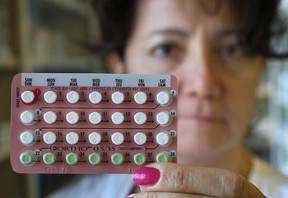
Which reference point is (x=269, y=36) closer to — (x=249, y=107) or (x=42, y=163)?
(x=249, y=107)

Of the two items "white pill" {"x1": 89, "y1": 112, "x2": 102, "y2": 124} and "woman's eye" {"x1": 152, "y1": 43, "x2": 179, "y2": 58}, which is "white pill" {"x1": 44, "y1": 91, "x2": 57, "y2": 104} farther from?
"woman's eye" {"x1": 152, "y1": 43, "x2": 179, "y2": 58}

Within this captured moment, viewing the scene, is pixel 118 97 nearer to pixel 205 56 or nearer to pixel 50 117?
pixel 50 117

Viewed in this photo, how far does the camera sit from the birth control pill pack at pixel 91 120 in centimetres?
25

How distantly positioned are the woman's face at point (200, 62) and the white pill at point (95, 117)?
134 mm

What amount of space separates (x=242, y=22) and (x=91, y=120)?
28 cm

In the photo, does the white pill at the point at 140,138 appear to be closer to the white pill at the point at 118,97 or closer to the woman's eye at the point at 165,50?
the white pill at the point at 118,97

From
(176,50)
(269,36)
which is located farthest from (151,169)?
(269,36)

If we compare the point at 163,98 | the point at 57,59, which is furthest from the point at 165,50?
the point at 57,59

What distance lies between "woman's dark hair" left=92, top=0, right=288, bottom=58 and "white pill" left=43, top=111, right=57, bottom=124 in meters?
0.25

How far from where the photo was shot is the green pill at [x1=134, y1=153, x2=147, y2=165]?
250 mm

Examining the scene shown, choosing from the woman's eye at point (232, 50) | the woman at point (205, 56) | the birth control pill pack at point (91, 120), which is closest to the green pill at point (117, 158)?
the birth control pill pack at point (91, 120)

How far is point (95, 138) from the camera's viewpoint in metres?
0.25

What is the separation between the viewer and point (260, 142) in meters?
1.15

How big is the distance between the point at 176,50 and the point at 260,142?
2.66ft
